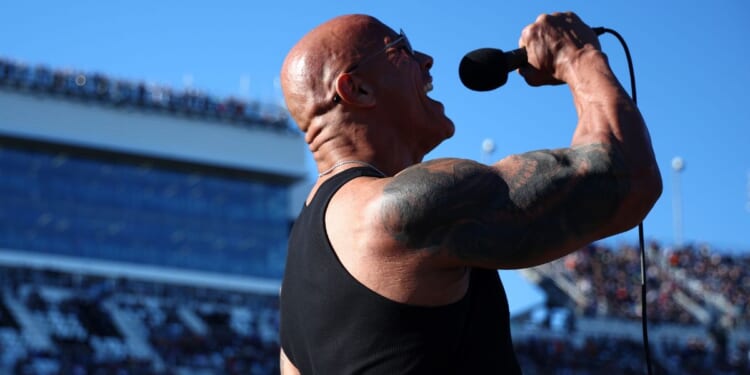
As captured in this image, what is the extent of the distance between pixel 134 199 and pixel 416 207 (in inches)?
1479

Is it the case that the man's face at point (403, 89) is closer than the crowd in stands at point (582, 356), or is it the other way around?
the man's face at point (403, 89)

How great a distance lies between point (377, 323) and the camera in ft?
7.69

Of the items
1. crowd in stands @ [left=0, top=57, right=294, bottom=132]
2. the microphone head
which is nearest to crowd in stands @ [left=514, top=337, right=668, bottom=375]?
crowd in stands @ [left=0, top=57, right=294, bottom=132]

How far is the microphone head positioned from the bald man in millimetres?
55

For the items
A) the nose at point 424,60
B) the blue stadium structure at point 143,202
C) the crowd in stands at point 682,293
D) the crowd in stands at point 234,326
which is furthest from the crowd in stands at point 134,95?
the nose at point 424,60

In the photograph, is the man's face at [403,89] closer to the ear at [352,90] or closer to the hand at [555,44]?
the ear at [352,90]

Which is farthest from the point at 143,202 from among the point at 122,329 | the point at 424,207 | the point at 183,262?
the point at 424,207

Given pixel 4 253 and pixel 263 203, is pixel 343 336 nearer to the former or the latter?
pixel 4 253

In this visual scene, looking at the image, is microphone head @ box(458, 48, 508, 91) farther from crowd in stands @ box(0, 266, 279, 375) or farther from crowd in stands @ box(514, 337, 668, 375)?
crowd in stands @ box(514, 337, 668, 375)

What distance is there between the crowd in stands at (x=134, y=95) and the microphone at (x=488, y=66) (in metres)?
37.3

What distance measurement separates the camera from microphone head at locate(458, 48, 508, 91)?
2.57 m

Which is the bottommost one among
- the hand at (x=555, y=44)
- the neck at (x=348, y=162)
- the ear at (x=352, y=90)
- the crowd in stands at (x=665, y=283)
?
the crowd in stands at (x=665, y=283)

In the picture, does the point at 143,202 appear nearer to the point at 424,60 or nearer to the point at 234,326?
the point at 234,326

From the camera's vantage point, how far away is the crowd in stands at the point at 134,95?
38.5 metres
